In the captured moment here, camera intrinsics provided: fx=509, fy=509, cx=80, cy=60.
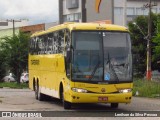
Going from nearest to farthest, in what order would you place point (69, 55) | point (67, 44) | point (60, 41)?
point (69, 55)
point (67, 44)
point (60, 41)

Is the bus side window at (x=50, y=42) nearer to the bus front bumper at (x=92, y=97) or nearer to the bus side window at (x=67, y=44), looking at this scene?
the bus side window at (x=67, y=44)

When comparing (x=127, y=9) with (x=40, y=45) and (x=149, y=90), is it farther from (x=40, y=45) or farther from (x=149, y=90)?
(x=40, y=45)

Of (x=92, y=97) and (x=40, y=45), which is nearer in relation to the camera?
(x=92, y=97)

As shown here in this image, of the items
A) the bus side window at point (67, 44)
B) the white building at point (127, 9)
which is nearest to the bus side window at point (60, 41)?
the bus side window at point (67, 44)

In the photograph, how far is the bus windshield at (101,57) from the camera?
19.4 metres

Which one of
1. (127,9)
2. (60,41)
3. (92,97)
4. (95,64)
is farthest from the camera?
(127,9)

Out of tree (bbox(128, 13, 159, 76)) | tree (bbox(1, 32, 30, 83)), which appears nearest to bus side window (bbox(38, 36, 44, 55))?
tree (bbox(1, 32, 30, 83))

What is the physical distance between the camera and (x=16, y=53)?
58.0 metres

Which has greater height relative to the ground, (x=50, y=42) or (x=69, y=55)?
(x=50, y=42)

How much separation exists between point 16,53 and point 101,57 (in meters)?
39.2

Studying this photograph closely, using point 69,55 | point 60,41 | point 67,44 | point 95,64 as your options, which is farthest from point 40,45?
point 95,64

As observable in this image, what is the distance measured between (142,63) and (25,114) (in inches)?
1858

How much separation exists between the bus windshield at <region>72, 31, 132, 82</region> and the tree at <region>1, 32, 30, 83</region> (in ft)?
125

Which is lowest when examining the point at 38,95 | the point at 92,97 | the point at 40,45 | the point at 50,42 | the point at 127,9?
the point at 38,95
